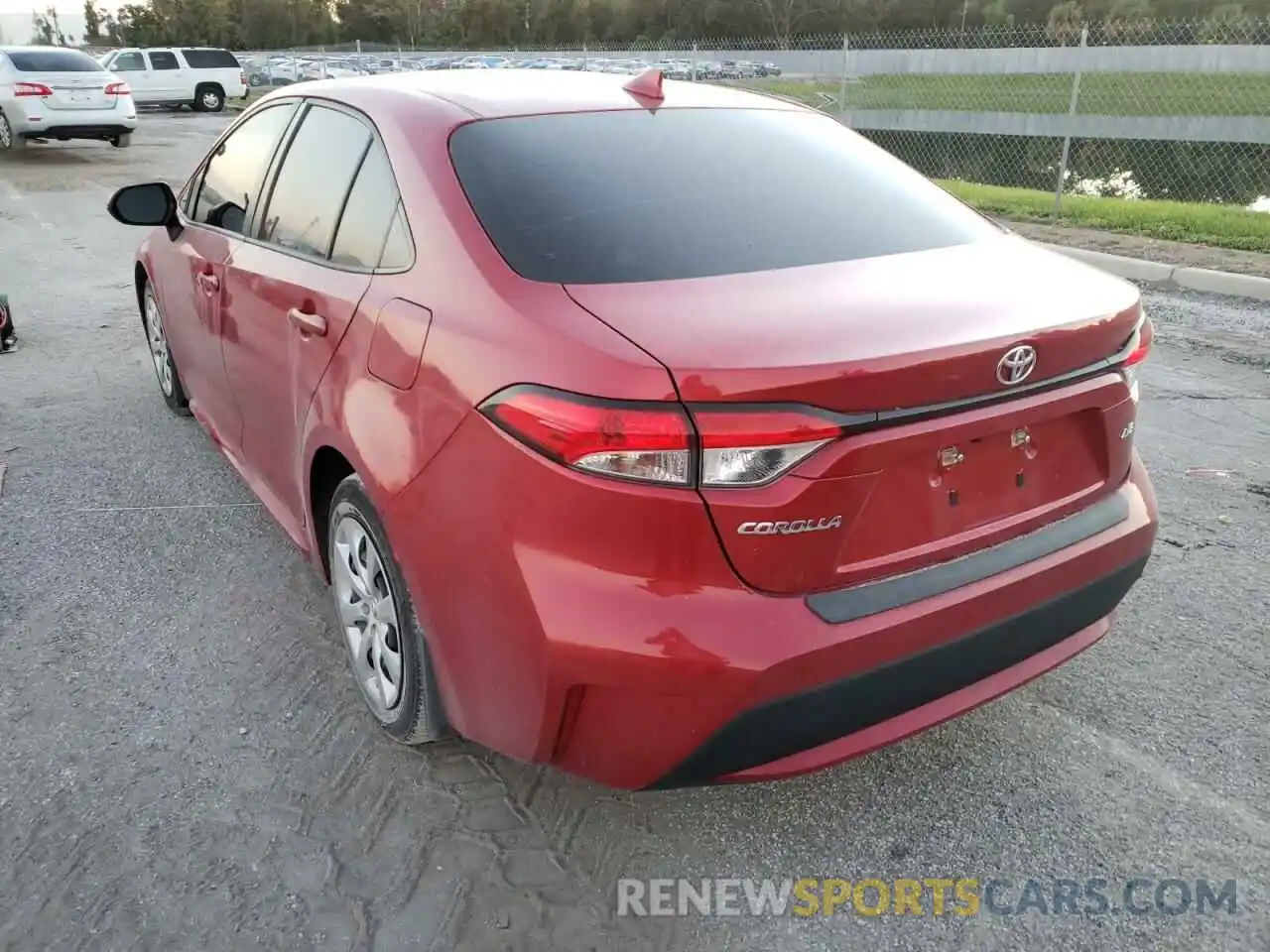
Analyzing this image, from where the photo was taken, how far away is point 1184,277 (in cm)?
777

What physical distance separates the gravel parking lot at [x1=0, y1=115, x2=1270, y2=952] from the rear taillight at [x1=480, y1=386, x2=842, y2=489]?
100 cm

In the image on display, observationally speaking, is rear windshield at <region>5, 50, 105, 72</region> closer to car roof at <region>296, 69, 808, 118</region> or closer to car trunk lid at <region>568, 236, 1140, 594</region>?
car roof at <region>296, 69, 808, 118</region>

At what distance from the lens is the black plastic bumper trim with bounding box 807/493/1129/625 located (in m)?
1.99

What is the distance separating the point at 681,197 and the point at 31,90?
57.4 feet

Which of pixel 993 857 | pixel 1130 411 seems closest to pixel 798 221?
pixel 1130 411

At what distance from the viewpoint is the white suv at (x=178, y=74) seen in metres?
29.1

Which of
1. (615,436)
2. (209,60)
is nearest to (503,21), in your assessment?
(209,60)

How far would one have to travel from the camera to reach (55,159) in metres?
17.3

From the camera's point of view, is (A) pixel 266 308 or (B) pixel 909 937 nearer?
(B) pixel 909 937

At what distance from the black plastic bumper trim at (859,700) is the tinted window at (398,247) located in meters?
1.31

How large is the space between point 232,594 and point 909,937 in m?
2.42

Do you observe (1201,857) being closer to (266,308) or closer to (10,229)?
(266,308)

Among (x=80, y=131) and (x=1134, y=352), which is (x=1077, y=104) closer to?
(x=1134, y=352)

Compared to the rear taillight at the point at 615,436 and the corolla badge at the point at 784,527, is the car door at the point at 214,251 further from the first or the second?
the corolla badge at the point at 784,527
